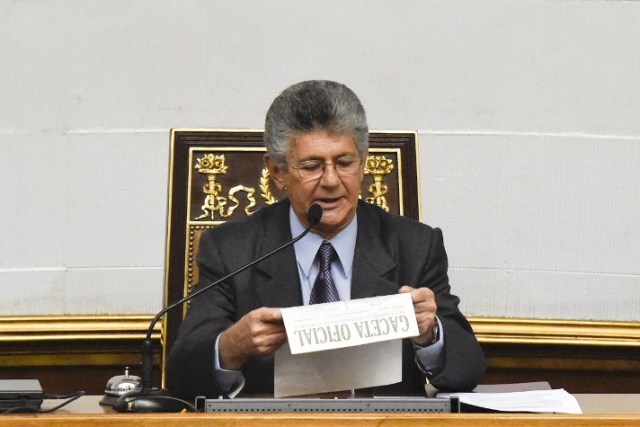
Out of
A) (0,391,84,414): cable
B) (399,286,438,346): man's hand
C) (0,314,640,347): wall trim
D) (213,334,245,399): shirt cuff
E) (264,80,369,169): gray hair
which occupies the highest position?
(264,80,369,169): gray hair

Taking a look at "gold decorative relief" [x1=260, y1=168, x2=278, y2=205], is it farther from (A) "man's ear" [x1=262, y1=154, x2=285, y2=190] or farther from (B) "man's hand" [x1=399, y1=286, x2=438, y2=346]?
(B) "man's hand" [x1=399, y1=286, x2=438, y2=346]

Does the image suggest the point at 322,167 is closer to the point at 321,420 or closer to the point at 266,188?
the point at 266,188

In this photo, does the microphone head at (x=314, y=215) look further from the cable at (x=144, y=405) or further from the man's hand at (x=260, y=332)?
the cable at (x=144, y=405)

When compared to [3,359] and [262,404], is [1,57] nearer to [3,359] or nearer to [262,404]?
[3,359]

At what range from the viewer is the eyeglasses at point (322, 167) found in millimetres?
2660

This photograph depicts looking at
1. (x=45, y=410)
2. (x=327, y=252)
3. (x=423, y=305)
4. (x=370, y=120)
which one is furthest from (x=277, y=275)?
(x=370, y=120)

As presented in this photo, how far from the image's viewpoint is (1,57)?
11.9ft

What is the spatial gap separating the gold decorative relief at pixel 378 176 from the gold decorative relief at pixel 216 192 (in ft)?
1.00

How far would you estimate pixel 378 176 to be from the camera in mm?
3113

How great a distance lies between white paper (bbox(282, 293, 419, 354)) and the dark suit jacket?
14.9 inches

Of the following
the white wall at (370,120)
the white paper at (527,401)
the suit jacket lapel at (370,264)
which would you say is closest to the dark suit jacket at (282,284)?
the suit jacket lapel at (370,264)

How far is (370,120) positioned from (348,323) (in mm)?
1592

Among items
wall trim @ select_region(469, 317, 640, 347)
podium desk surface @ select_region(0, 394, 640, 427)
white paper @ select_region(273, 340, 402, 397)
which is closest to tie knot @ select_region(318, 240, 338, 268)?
white paper @ select_region(273, 340, 402, 397)

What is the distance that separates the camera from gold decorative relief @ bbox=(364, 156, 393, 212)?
311cm
